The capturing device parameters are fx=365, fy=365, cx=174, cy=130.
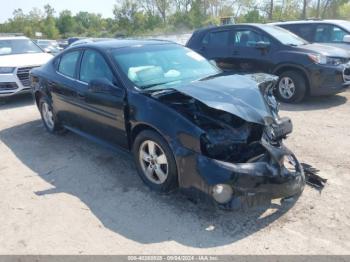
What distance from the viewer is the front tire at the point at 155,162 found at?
12.4 ft

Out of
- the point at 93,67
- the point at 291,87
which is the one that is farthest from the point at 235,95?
the point at 291,87

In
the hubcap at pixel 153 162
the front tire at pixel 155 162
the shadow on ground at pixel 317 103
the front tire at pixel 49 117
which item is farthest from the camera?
the shadow on ground at pixel 317 103

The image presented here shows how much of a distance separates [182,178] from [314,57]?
525 centimetres

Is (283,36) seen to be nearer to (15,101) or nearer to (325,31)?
(325,31)

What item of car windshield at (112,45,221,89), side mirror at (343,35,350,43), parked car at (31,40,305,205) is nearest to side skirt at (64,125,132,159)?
parked car at (31,40,305,205)

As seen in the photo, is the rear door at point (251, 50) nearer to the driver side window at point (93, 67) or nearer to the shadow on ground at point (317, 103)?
the shadow on ground at point (317, 103)

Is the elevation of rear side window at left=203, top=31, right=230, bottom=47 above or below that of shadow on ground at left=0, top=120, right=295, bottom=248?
above

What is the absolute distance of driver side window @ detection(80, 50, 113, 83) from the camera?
15.2 feet

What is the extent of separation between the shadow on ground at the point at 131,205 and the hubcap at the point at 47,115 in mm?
818

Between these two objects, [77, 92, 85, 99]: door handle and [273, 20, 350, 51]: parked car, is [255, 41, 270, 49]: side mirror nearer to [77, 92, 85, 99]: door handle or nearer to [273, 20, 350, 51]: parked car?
[273, 20, 350, 51]: parked car

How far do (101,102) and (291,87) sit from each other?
4766 mm

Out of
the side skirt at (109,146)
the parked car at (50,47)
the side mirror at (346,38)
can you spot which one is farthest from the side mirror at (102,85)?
the parked car at (50,47)

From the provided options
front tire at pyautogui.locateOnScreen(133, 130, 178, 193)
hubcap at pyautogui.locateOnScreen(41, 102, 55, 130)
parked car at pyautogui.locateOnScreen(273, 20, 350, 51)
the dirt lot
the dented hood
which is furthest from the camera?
parked car at pyautogui.locateOnScreen(273, 20, 350, 51)

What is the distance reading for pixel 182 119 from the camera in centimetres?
360
